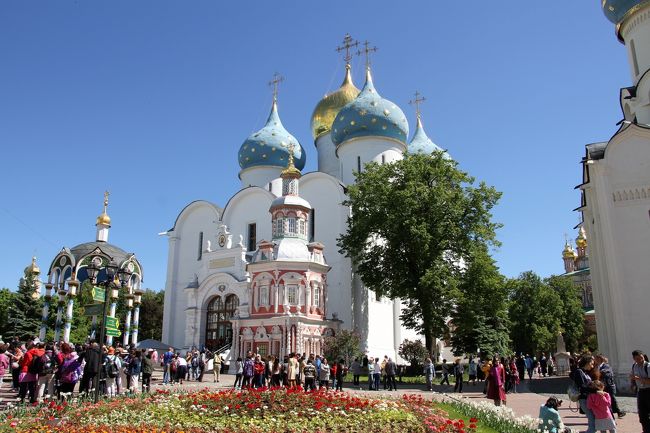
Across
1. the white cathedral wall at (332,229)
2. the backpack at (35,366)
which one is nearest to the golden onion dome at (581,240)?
the white cathedral wall at (332,229)

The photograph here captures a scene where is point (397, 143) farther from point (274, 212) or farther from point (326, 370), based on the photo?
point (326, 370)

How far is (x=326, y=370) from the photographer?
57.3 feet

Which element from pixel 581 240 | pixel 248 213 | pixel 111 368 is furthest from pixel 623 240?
pixel 581 240

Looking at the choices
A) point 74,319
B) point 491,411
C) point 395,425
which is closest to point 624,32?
point 491,411

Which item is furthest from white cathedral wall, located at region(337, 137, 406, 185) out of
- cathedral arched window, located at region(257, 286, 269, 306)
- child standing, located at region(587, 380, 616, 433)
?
child standing, located at region(587, 380, 616, 433)

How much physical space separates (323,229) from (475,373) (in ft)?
39.2

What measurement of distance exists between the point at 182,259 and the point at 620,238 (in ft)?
82.9

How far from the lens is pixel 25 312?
37.1 meters

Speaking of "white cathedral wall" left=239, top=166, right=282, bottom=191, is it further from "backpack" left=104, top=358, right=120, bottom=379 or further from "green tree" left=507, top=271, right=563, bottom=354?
"backpack" left=104, top=358, right=120, bottom=379

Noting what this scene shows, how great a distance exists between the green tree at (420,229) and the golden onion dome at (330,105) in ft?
45.5

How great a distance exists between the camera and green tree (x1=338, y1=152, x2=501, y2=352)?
23422 mm

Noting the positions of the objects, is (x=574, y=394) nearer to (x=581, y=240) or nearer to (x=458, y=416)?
(x=458, y=416)

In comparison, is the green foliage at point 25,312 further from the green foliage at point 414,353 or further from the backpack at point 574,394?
the backpack at point 574,394

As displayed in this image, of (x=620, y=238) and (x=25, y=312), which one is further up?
(x=620, y=238)
